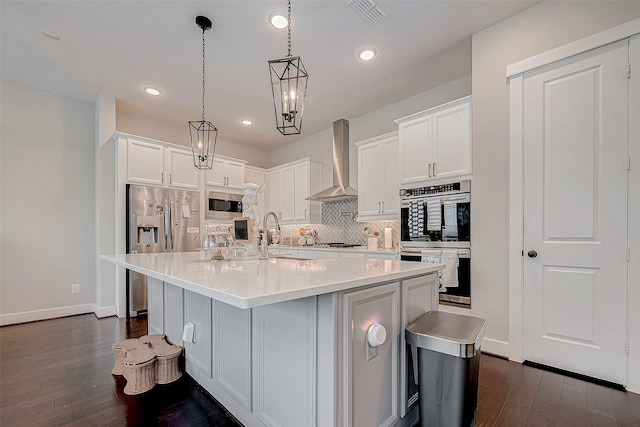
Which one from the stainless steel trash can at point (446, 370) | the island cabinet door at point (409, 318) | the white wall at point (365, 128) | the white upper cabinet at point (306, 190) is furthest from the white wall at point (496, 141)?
the white upper cabinet at point (306, 190)

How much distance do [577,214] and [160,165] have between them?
4.77 meters

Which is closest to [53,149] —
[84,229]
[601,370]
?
[84,229]

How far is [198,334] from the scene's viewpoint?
79.2 inches

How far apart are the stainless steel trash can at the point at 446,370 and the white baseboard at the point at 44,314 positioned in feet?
14.9

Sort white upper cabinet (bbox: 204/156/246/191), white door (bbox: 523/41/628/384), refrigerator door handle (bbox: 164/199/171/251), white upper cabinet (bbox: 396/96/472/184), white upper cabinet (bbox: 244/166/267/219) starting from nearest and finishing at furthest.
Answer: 1. white door (bbox: 523/41/628/384)
2. white upper cabinet (bbox: 396/96/472/184)
3. refrigerator door handle (bbox: 164/199/171/251)
4. white upper cabinet (bbox: 204/156/246/191)
5. white upper cabinet (bbox: 244/166/267/219)

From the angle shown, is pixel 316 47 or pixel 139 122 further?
pixel 139 122

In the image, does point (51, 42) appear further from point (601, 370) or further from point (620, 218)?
point (601, 370)

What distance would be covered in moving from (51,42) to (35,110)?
1.48m

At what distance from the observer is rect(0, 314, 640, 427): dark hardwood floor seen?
168cm

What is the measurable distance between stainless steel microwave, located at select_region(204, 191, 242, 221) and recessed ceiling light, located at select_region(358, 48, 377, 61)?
124 inches

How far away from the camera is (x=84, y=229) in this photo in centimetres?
407

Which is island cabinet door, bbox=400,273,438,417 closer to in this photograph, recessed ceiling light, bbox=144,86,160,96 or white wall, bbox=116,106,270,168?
recessed ceiling light, bbox=144,86,160,96

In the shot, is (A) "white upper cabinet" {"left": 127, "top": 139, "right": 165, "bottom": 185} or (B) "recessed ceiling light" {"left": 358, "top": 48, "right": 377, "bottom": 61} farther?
(A) "white upper cabinet" {"left": 127, "top": 139, "right": 165, "bottom": 185}

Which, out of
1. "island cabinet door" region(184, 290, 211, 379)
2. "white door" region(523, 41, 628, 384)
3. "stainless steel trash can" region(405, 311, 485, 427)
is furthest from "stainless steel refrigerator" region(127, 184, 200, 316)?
"white door" region(523, 41, 628, 384)
